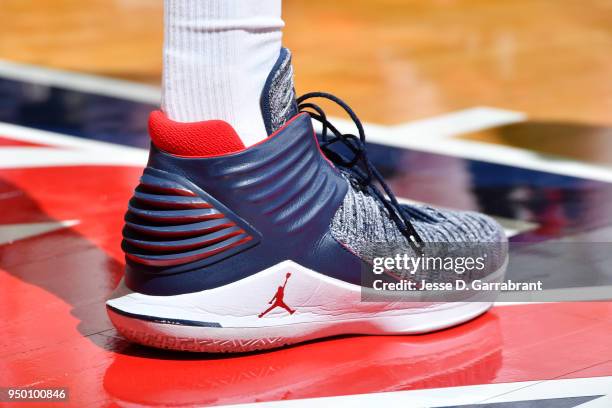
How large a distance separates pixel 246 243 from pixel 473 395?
0.45 meters

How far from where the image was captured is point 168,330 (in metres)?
1.92

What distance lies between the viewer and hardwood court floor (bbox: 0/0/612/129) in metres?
4.63

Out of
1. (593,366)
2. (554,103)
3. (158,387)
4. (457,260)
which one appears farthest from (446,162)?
(158,387)

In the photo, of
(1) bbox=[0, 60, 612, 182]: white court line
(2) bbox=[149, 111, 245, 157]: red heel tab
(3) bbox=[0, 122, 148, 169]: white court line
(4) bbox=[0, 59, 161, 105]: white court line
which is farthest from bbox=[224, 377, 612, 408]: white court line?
(4) bbox=[0, 59, 161, 105]: white court line

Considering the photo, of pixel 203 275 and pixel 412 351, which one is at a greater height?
pixel 203 275

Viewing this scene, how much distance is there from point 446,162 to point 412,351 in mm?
1602

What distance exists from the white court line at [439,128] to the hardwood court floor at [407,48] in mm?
127

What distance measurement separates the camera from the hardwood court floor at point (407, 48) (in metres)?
4.63

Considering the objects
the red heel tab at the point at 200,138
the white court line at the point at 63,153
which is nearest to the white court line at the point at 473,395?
the red heel tab at the point at 200,138

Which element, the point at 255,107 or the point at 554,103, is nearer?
the point at 255,107

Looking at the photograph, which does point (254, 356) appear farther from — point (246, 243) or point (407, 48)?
point (407, 48)

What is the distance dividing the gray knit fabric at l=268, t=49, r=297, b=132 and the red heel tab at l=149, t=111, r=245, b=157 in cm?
9

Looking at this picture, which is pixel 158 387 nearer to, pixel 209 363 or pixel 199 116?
pixel 209 363

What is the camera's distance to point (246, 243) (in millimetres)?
1940
